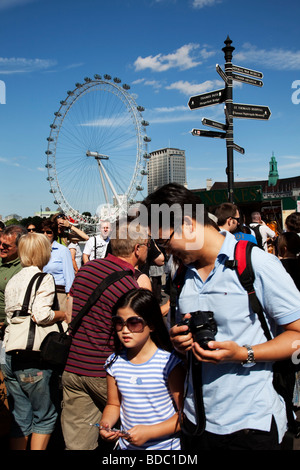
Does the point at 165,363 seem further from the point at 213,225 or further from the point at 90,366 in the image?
the point at 213,225

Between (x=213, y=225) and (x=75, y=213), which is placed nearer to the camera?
(x=213, y=225)

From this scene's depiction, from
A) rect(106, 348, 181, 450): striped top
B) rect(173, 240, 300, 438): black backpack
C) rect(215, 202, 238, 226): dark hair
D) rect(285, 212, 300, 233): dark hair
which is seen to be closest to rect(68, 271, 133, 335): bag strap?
rect(106, 348, 181, 450): striped top

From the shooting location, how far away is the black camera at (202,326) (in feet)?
4.92

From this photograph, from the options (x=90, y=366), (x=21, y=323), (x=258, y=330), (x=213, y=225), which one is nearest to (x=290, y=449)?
(x=258, y=330)

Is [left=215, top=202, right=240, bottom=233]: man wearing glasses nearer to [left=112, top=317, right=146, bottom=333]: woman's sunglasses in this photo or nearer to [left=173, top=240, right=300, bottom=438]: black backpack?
[left=112, top=317, right=146, bottom=333]: woman's sunglasses

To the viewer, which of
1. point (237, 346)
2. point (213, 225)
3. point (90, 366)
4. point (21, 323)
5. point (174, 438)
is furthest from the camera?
point (21, 323)

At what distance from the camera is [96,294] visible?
2.51 meters

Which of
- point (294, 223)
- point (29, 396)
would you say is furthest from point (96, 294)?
point (294, 223)

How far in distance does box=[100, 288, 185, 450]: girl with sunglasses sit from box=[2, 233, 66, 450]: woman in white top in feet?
2.63

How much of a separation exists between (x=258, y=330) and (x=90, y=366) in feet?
4.21

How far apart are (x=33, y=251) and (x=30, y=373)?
86cm

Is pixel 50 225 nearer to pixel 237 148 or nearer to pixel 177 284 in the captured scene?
pixel 237 148

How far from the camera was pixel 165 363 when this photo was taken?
7.02 feet

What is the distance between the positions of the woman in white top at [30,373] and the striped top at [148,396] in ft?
3.02
